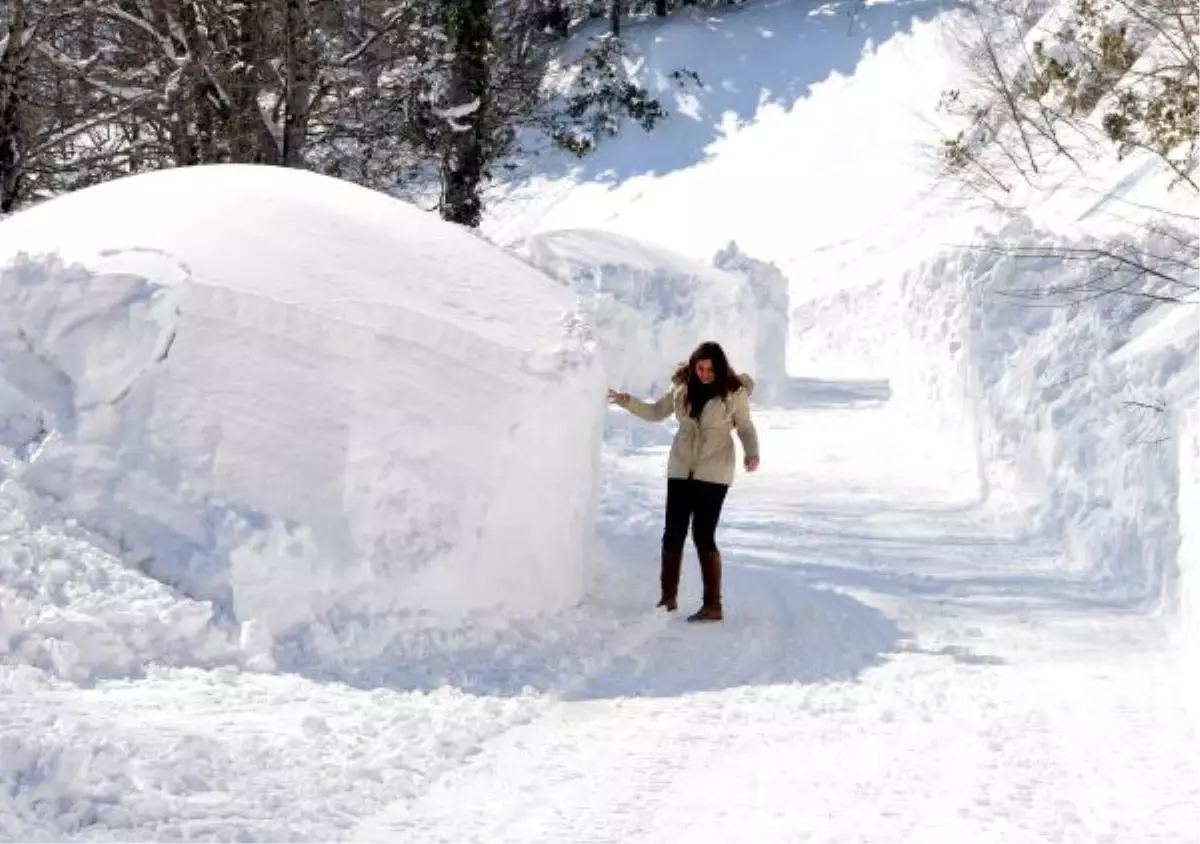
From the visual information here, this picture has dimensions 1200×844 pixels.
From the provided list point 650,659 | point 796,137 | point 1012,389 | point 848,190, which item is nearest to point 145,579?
point 650,659

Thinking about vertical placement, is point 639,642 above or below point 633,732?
above

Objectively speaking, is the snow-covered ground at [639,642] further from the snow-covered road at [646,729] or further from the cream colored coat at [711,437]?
the cream colored coat at [711,437]

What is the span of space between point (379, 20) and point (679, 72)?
24.1 meters

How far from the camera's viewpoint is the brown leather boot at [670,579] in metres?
7.14

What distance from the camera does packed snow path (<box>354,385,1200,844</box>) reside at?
4.17 m

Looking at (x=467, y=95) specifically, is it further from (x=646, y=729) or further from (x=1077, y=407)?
(x=646, y=729)

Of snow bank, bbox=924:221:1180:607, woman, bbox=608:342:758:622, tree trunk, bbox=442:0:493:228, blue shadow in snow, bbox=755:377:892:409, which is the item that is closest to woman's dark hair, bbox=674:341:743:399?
woman, bbox=608:342:758:622

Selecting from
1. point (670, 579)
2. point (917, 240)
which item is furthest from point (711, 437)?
point (917, 240)

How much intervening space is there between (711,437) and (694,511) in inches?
15.5

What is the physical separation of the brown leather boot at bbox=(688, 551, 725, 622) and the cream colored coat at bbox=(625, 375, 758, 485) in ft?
1.49

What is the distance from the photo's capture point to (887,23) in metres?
38.5

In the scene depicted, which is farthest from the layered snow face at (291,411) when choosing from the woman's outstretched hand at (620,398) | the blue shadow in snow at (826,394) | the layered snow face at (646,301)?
the blue shadow in snow at (826,394)

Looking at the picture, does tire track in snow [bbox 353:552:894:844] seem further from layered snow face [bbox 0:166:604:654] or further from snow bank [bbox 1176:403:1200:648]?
snow bank [bbox 1176:403:1200:648]

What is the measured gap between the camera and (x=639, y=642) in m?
6.49
